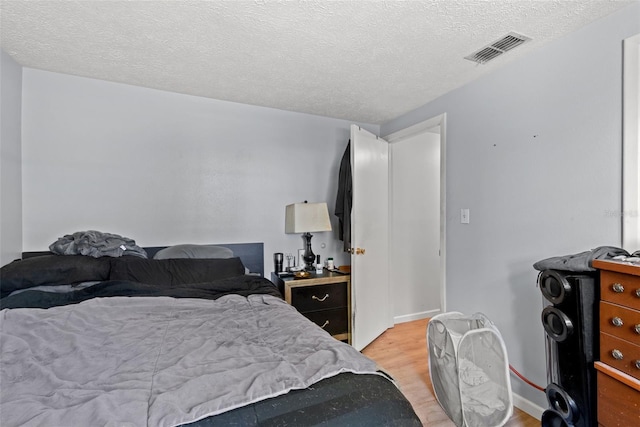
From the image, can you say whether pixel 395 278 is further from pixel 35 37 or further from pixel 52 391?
pixel 35 37

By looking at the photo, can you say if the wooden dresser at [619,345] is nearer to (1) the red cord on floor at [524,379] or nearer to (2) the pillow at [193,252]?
(1) the red cord on floor at [524,379]

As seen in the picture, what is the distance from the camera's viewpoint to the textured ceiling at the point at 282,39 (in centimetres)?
155

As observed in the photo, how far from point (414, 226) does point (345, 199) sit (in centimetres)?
119

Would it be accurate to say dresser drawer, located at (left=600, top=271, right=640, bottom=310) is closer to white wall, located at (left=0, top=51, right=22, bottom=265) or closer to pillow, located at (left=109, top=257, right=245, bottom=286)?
pillow, located at (left=109, top=257, right=245, bottom=286)

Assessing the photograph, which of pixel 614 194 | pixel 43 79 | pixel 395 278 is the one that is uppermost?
pixel 43 79

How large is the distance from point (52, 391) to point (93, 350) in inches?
11.3

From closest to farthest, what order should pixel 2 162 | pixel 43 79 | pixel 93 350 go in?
1. pixel 93 350
2. pixel 2 162
3. pixel 43 79

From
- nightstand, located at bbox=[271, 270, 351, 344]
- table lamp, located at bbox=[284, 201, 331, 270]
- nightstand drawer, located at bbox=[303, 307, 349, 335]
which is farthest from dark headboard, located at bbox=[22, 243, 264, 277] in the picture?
nightstand drawer, located at bbox=[303, 307, 349, 335]

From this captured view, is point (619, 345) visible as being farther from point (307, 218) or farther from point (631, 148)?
point (307, 218)

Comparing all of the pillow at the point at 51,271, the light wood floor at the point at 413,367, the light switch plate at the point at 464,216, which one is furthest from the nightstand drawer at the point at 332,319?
the pillow at the point at 51,271

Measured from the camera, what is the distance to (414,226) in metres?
3.72

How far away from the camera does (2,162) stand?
79.0 inches

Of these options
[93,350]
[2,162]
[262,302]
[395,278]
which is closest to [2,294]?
[2,162]

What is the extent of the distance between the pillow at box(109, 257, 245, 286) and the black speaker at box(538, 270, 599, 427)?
1990 mm
